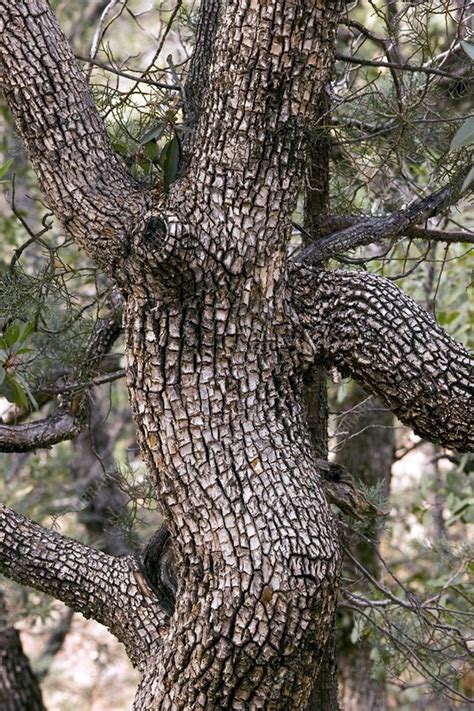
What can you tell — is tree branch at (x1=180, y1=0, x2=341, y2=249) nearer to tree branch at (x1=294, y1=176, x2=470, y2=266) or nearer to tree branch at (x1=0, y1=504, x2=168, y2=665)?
tree branch at (x1=294, y1=176, x2=470, y2=266)

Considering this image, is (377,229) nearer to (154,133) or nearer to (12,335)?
(154,133)

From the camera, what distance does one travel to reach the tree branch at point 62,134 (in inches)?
61.3

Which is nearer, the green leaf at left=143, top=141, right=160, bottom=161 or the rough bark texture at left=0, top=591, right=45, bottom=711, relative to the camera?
the green leaf at left=143, top=141, right=160, bottom=161

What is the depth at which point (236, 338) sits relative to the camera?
1510 mm

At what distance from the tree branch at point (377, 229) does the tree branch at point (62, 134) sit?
487 mm

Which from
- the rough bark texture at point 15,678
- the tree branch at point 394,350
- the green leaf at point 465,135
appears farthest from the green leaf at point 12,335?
the rough bark texture at point 15,678

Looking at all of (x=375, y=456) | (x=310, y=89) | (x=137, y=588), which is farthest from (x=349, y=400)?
(x=310, y=89)

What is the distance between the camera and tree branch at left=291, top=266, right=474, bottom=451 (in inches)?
59.5

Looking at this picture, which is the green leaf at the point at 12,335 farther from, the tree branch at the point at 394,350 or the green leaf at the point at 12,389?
the tree branch at the point at 394,350

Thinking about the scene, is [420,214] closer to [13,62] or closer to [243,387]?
[243,387]

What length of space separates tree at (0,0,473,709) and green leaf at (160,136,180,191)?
78mm

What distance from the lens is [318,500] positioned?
152 cm

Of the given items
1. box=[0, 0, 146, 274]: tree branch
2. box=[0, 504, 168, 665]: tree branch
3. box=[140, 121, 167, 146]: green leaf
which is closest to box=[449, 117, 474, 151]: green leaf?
box=[0, 0, 146, 274]: tree branch

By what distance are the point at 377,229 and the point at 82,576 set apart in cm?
99
